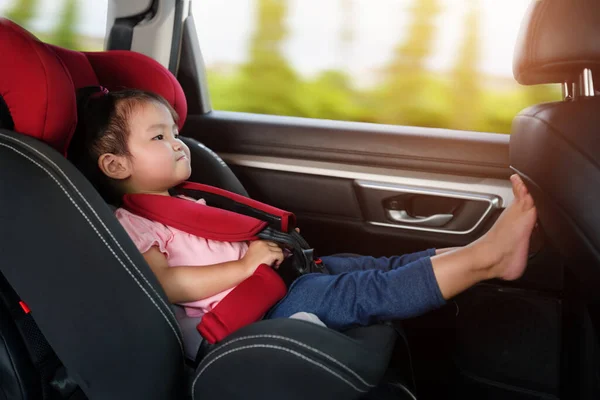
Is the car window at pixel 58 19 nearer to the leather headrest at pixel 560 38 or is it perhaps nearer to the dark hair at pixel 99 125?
the dark hair at pixel 99 125

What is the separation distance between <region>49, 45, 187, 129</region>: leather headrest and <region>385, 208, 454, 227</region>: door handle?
71 centimetres

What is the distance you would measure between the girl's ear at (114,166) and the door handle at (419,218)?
32.1 inches

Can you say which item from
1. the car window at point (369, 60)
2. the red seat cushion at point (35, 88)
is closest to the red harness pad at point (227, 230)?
the red seat cushion at point (35, 88)

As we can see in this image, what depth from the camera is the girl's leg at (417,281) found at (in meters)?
1.39

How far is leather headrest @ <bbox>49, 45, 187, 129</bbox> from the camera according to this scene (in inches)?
66.1

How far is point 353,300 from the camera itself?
1416 mm

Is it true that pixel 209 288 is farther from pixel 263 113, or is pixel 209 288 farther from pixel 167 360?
pixel 263 113

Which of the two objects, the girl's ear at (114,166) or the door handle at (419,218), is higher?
the girl's ear at (114,166)

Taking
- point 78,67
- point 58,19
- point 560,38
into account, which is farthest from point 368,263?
point 58,19

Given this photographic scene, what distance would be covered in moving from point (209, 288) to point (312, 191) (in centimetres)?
71

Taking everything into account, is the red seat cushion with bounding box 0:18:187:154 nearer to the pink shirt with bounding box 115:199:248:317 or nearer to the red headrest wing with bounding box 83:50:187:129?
the pink shirt with bounding box 115:199:248:317

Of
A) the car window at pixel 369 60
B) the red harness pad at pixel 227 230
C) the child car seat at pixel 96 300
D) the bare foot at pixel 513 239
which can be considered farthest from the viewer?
the car window at pixel 369 60

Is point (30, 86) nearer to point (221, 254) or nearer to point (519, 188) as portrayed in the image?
point (221, 254)

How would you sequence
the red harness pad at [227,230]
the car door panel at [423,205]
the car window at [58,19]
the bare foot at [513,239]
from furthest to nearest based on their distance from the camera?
the car window at [58,19] < the car door panel at [423,205] < the bare foot at [513,239] < the red harness pad at [227,230]
